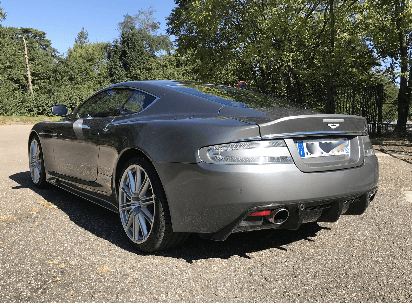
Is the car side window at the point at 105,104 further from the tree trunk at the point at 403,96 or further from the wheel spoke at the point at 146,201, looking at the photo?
the tree trunk at the point at 403,96

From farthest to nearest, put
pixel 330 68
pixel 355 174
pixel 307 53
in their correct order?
pixel 307 53, pixel 330 68, pixel 355 174

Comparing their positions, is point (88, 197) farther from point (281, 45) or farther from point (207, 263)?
point (281, 45)

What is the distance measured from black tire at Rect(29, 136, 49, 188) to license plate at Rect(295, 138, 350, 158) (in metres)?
3.99

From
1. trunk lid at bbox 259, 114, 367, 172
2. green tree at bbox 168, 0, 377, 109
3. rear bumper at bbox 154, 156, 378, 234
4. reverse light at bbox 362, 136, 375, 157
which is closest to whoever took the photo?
rear bumper at bbox 154, 156, 378, 234

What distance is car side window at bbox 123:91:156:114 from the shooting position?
12.2ft

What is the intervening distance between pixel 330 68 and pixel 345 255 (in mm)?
11021

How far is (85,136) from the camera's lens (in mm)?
4238

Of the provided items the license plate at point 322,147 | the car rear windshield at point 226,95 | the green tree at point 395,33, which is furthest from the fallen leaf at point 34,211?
the green tree at point 395,33

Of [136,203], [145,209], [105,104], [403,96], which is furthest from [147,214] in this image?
[403,96]

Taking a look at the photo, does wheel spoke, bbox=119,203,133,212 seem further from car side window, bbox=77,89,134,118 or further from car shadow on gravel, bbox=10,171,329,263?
car side window, bbox=77,89,134,118

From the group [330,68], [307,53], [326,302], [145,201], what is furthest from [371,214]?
[307,53]

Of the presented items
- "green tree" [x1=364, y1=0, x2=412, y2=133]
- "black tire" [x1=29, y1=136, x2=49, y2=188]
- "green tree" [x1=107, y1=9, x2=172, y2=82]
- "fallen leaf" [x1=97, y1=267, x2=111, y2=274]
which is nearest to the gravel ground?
"fallen leaf" [x1=97, y1=267, x2=111, y2=274]

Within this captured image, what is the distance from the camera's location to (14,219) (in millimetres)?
4391

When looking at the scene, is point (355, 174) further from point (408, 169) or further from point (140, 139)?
point (408, 169)
